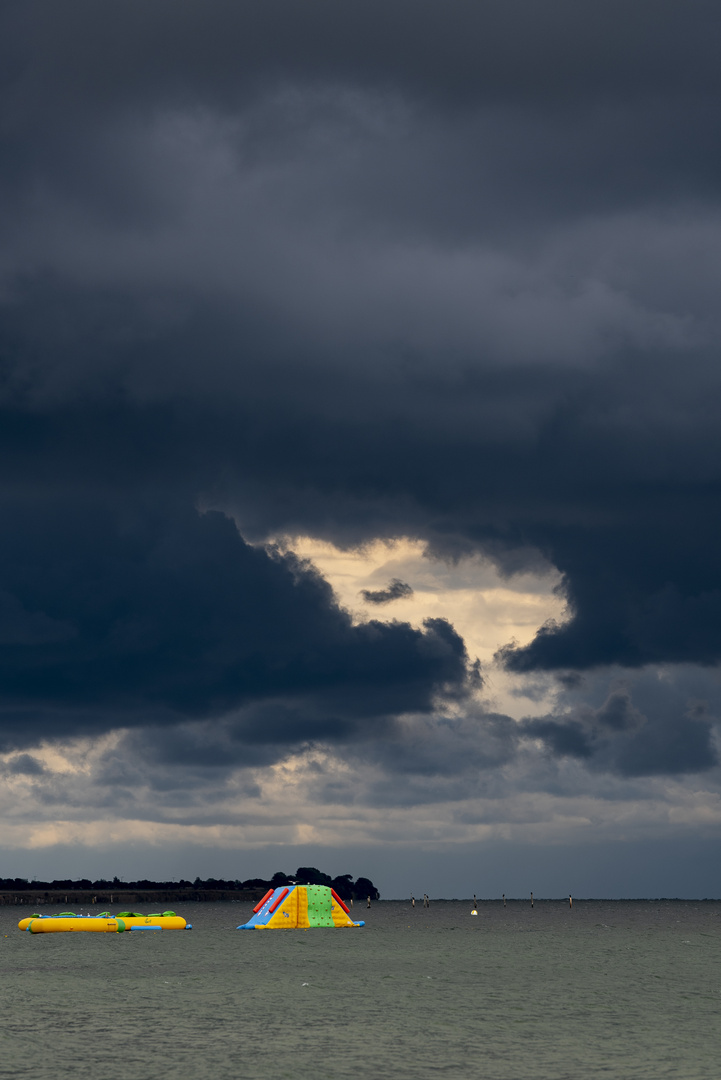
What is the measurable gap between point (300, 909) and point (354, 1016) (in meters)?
66.2

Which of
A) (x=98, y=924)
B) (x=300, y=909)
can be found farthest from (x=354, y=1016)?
(x=98, y=924)

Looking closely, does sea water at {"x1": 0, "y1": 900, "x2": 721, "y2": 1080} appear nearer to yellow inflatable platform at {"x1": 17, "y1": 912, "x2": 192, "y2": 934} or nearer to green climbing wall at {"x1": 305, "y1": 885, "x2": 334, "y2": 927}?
green climbing wall at {"x1": 305, "y1": 885, "x2": 334, "y2": 927}

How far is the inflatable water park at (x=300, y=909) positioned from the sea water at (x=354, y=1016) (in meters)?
23.0

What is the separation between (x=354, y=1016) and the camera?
4231 cm

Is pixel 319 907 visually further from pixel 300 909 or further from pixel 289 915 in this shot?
pixel 289 915

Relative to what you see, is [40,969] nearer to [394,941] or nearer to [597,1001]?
[597,1001]

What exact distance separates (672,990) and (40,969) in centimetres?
3720

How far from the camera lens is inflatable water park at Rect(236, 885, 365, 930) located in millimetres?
105750

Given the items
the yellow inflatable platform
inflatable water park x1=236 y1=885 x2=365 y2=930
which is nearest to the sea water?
inflatable water park x1=236 y1=885 x2=365 y2=930

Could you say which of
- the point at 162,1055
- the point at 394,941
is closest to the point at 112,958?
the point at 394,941

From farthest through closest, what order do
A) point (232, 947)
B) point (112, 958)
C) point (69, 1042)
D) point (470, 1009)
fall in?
1. point (232, 947)
2. point (112, 958)
3. point (470, 1009)
4. point (69, 1042)

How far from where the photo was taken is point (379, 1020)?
41.1m

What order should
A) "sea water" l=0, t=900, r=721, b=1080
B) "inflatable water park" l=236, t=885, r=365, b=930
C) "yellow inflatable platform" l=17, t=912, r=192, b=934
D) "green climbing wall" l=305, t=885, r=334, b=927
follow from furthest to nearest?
"yellow inflatable platform" l=17, t=912, r=192, b=934
"green climbing wall" l=305, t=885, r=334, b=927
"inflatable water park" l=236, t=885, r=365, b=930
"sea water" l=0, t=900, r=721, b=1080

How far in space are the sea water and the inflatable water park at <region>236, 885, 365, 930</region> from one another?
75.3 ft
